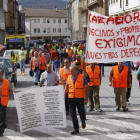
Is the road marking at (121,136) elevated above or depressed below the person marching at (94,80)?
below

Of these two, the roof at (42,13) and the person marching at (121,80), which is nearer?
the person marching at (121,80)

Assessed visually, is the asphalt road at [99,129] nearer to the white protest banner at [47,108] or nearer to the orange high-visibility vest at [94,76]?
the white protest banner at [47,108]

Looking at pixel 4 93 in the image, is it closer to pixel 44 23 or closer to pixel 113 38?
pixel 113 38

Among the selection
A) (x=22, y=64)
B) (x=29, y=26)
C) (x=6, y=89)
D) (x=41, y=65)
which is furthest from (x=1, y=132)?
(x=29, y=26)

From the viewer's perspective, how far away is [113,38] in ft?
34.5

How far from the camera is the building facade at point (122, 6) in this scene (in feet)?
127

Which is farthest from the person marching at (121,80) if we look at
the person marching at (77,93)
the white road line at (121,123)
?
the person marching at (77,93)

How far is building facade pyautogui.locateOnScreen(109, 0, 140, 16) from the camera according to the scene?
38.7 metres

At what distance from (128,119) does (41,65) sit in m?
8.73

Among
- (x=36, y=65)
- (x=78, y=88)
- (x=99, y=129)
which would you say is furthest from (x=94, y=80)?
(x=36, y=65)

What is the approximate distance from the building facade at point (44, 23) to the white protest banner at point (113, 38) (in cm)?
12041

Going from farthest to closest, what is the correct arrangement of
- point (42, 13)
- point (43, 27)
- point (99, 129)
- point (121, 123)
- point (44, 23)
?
point (44, 23) → point (43, 27) → point (42, 13) → point (121, 123) → point (99, 129)

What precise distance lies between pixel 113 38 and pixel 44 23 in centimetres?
12682

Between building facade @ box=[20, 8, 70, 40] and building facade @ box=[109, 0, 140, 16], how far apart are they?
83.5 m
